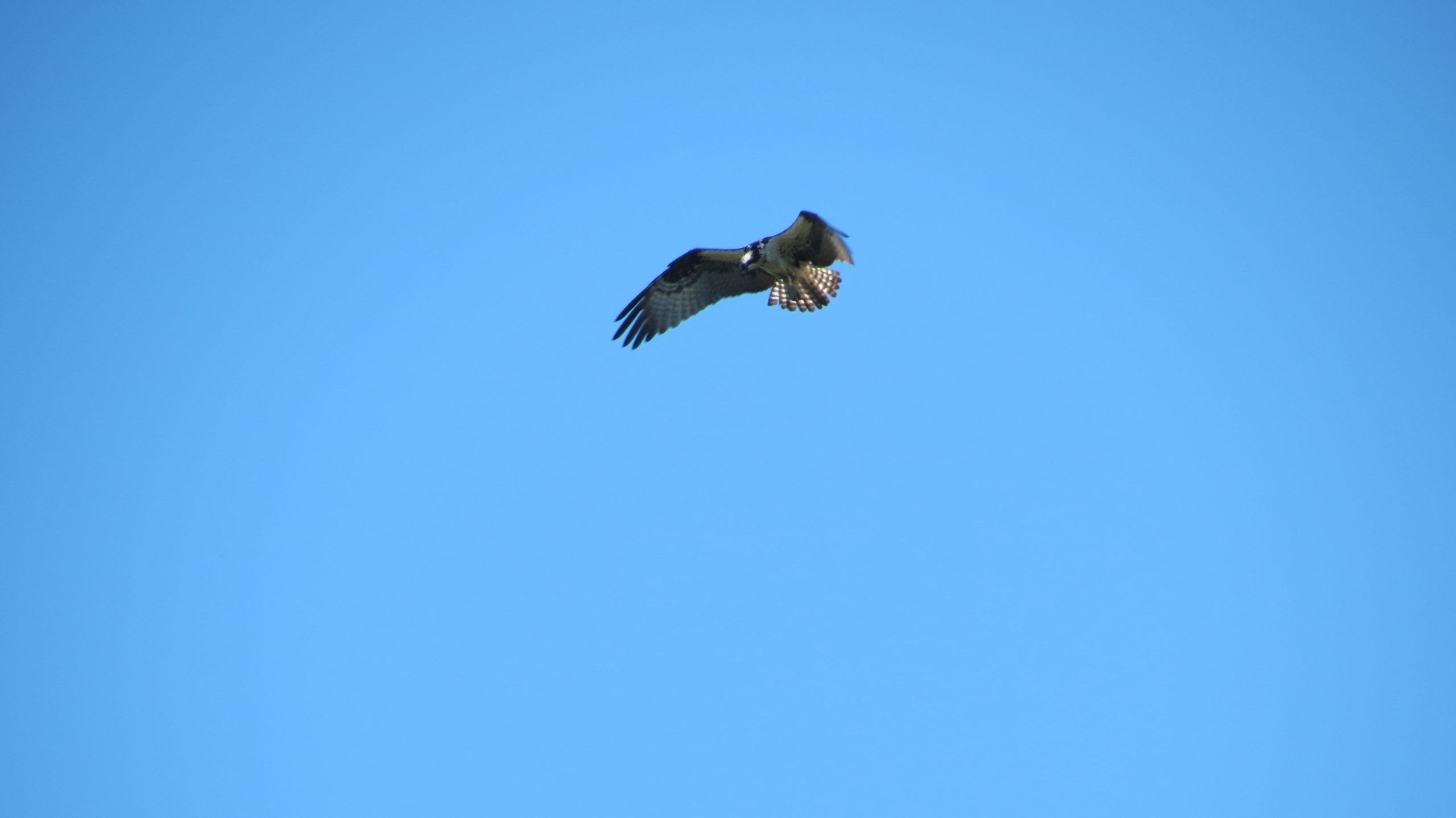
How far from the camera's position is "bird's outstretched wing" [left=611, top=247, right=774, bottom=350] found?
13406 millimetres

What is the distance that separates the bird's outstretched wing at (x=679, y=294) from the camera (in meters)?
13.4

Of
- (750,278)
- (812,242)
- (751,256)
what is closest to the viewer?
(812,242)

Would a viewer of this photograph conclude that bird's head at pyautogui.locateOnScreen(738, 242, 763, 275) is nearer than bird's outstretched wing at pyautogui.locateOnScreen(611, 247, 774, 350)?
Yes

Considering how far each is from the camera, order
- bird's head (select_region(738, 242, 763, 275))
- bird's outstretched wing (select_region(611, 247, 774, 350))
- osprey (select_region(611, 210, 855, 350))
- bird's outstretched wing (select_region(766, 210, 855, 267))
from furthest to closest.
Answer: bird's outstretched wing (select_region(611, 247, 774, 350)) < bird's head (select_region(738, 242, 763, 275)) < osprey (select_region(611, 210, 855, 350)) < bird's outstretched wing (select_region(766, 210, 855, 267))

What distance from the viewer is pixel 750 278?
13.2 m

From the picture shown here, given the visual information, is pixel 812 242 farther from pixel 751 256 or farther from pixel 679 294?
pixel 679 294

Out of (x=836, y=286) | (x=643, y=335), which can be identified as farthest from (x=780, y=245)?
(x=643, y=335)

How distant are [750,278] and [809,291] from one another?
874 millimetres

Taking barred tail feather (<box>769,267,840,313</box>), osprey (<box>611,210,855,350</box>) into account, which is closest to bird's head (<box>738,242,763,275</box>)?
osprey (<box>611,210,855,350</box>)

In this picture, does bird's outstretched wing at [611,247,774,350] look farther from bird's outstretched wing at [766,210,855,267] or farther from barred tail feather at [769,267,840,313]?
bird's outstretched wing at [766,210,855,267]

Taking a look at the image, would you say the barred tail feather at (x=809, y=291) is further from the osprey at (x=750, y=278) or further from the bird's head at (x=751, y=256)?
the bird's head at (x=751, y=256)

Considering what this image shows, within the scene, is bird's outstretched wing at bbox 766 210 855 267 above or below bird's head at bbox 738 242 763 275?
below

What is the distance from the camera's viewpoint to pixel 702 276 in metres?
13.5

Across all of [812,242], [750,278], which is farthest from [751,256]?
[812,242]
